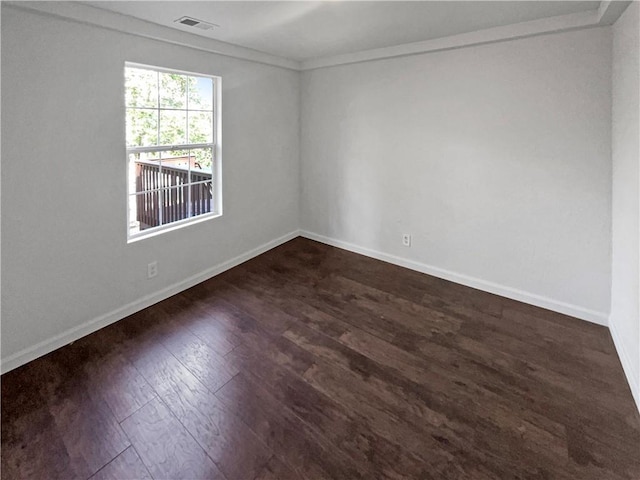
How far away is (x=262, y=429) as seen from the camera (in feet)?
5.81

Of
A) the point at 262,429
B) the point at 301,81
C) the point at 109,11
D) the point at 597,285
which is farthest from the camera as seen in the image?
the point at 301,81

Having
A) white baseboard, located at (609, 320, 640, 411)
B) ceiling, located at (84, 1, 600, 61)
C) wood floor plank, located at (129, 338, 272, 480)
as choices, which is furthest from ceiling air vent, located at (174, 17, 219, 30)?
white baseboard, located at (609, 320, 640, 411)

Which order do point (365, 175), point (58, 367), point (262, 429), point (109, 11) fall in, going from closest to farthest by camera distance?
1. point (262, 429)
2. point (58, 367)
3. point (109, 11)
4. point (365, 175)

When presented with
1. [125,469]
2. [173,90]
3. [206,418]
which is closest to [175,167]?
[173,90]

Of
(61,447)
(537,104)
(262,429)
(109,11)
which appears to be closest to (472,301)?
(537,104)

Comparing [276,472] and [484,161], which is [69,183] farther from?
[484,161]

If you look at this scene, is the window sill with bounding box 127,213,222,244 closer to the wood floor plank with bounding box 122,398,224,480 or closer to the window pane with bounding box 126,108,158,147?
the window pane with bounding box 126,108,158,147

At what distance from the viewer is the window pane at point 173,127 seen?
3.02m

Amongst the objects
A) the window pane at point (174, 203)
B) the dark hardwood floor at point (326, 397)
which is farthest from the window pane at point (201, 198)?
the dark hardwood floor at point (326, 397)

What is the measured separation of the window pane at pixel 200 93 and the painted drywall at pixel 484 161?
148 cm

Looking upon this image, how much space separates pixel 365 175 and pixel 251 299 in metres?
2.05

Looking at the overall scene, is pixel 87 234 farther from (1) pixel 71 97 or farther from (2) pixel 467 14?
(2) pixel 467 14

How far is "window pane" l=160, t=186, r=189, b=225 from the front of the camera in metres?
3.23

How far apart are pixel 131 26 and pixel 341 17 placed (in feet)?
5.25
